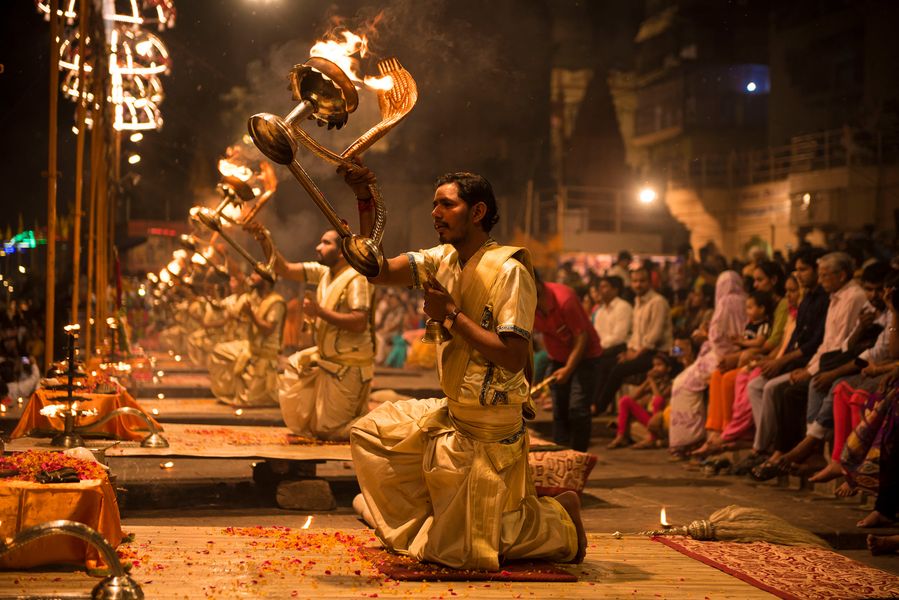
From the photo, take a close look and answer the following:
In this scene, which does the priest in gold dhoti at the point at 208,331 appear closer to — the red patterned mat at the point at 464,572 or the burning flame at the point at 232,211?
the burning flame at the point at 232,211

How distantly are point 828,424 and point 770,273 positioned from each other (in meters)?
2.60

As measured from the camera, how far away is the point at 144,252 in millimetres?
30922

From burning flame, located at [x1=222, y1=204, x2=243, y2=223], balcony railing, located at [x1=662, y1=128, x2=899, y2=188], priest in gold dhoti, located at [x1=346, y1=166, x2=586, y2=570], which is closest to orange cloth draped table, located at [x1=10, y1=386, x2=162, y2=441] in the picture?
burning flame, located at [x1=222, y1=204, x2=243, y2=223]

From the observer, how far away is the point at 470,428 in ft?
17.7

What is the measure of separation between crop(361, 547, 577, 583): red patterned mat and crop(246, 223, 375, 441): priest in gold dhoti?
3.57 metres

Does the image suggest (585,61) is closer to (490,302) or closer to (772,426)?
(772,426)

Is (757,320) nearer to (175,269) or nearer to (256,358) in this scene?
(256,358)

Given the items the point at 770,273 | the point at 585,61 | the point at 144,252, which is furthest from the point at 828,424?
the point at 585,61

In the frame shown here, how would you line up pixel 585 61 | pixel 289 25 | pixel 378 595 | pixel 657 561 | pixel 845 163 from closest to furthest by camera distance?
pixel 378 595
pixel 657 561
pixel 289 25
pixel 845 163
pixel 585 61

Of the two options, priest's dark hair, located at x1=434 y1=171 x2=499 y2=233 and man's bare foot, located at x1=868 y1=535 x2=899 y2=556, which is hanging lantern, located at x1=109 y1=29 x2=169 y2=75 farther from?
man's bare foot, located at x1=868 y1=535 x2=899 y2=556

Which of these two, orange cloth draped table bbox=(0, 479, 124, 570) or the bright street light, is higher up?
the bright street light

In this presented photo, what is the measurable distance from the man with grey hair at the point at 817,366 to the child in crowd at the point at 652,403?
9.58 feet

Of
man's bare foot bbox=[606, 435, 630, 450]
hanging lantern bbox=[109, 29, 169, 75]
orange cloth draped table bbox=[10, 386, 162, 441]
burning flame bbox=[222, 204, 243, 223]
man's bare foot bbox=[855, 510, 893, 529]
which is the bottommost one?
man's bare foot bbox=[606, 435, 630, 450]

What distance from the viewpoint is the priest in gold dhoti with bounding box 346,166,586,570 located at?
5.22m
